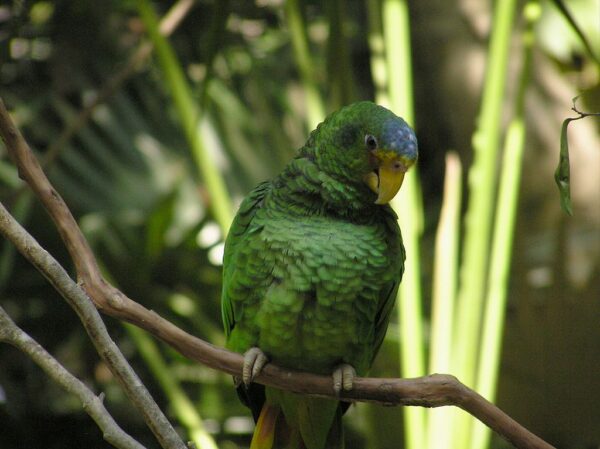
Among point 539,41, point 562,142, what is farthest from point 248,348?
point 539,41

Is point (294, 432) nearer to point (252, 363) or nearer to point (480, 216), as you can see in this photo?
point (252, 363)

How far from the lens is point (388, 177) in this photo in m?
1.15

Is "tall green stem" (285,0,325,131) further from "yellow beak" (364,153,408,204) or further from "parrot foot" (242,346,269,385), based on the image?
"parrot foot" (242,346,269,385)

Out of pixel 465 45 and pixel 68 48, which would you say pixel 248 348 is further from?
pixel 465 45

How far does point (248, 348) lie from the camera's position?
49.1 inches

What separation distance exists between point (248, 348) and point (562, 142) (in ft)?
1.98

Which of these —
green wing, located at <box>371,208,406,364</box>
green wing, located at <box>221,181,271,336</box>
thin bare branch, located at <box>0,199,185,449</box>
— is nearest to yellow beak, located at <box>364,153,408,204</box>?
green wing, located at <box>371,208,406,364</box>

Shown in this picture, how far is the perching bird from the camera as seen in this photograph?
118cm

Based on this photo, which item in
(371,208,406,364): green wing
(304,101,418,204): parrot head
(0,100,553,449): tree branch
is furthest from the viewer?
(371,208,406,364): green wing

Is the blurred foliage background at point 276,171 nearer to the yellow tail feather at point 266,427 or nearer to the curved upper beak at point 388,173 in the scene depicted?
the yellow tail feather at point 266,427

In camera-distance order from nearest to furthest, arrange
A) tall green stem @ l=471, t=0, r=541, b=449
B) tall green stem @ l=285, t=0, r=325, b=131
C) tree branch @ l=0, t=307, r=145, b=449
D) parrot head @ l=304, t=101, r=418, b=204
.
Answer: tree branch @ l=0, t=307, r=145, b=449 → parrot head @ l=304, t=101, r=418, b=204 → tall green stem @ l=471, t=0, r=541, b=449 → tall green stem @ l=285, t=0, r=325, b=131

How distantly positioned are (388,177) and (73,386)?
1.78 feet

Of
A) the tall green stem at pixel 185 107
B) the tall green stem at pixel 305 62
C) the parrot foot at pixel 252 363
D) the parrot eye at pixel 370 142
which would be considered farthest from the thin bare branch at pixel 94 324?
the tall green stem at pixel 305 62

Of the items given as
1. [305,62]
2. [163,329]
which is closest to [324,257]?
[163,329]
